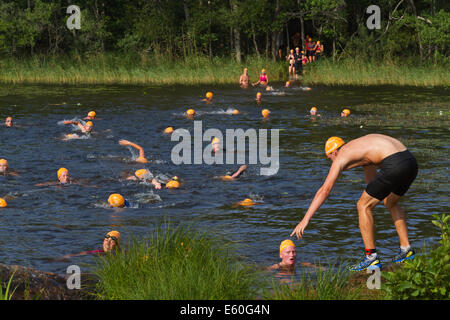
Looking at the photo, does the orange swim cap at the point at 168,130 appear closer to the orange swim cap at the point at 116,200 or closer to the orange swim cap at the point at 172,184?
the orange swim cap at the point at 172,184

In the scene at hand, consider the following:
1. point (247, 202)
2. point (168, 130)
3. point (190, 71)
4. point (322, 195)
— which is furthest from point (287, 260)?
point (190, 71)

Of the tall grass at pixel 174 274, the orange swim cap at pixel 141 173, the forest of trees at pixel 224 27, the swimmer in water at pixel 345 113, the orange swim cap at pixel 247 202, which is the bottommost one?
the orange swim cap at pixel 247 202

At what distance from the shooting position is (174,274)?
7.31 meters

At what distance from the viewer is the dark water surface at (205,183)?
38.1ft

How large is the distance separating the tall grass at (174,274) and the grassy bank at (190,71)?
1228 inches

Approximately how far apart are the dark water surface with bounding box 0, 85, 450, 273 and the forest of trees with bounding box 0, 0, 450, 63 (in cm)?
1127

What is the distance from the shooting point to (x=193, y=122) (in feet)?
89.0

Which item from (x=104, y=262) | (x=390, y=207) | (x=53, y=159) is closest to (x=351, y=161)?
(x=390, y=207)

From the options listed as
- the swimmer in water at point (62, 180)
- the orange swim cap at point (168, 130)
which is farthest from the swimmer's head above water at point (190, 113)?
the swimmer in water at point (62, 180)

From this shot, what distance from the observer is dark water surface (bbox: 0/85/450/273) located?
11.6 m

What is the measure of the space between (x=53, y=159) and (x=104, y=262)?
38.9ft

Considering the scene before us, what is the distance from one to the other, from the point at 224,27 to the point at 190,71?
9742 millimetres

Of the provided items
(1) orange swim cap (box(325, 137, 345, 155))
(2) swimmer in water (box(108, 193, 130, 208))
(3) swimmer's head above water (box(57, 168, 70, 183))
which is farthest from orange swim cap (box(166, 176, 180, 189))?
(1) orange swim cap (box(325, 137, 345, 155))

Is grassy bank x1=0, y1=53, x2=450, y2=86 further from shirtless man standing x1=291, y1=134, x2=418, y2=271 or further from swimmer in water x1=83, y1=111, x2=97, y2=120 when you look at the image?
shirtless man standing x1=291, y1=134, x2=418, y2=271
